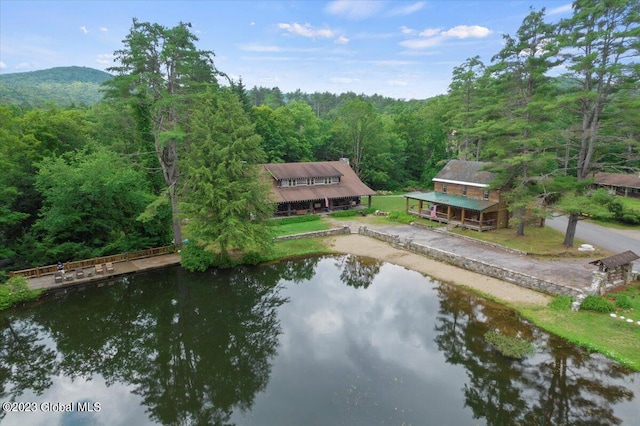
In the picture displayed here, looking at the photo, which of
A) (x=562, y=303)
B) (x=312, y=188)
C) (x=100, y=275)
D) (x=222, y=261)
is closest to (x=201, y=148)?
(x=222, y=261)

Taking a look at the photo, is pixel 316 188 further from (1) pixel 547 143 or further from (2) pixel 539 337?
(2) pixel 539 337

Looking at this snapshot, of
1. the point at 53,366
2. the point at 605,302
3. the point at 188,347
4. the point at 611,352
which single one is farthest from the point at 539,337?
the point at 53,366

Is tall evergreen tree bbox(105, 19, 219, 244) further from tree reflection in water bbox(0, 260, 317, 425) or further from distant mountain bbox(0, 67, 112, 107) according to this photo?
distant mountain bbox(0, 67, 112, 107)

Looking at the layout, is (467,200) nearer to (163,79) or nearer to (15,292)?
Answer: (163,79)

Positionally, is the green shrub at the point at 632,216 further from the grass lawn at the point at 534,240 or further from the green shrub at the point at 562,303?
the green shrub at the point at 562,303

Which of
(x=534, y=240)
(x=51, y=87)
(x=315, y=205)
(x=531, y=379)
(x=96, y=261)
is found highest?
(x=51, y=87)

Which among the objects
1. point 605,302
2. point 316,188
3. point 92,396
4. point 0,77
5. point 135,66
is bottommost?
point 92,396

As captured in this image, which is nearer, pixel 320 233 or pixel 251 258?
pixel 251 258
